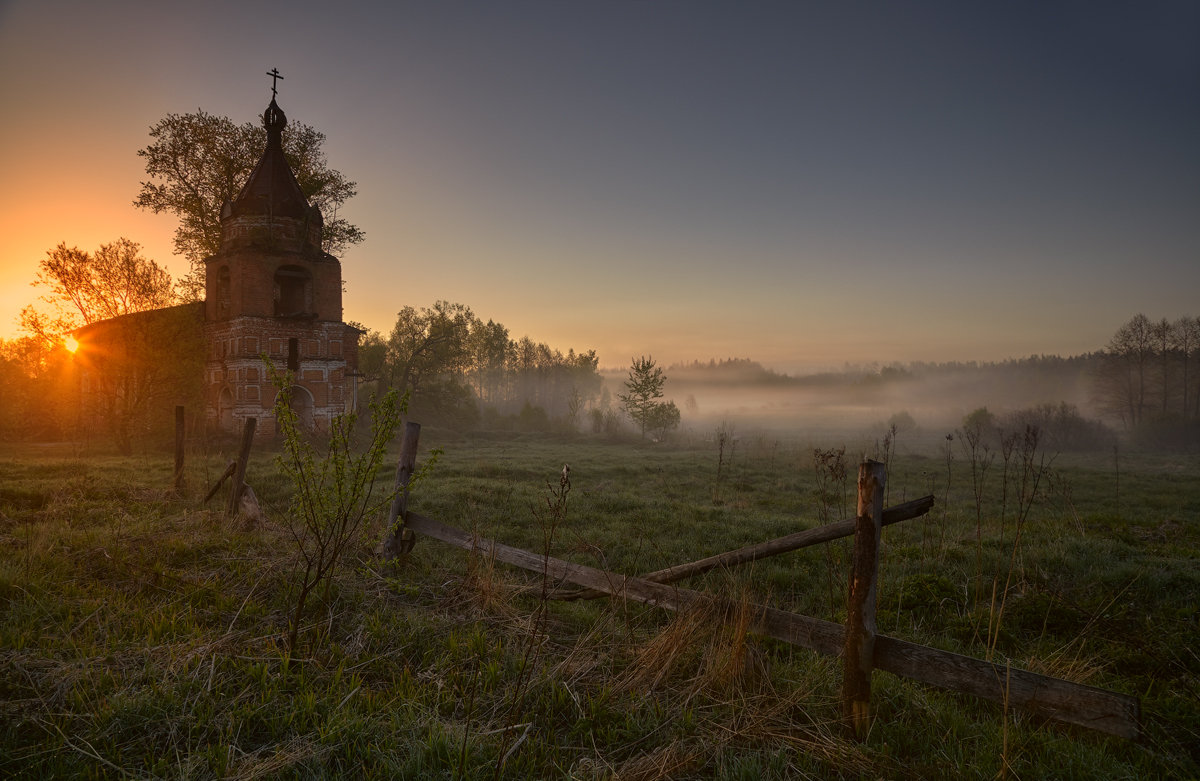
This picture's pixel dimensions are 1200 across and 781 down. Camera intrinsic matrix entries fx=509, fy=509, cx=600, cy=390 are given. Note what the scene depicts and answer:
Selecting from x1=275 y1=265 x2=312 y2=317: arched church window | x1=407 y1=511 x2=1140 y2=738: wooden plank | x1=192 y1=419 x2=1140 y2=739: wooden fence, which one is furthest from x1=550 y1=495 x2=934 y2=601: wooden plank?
x1=275 y1=265 x2=312 y2=317: arched church window

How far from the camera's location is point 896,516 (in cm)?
360

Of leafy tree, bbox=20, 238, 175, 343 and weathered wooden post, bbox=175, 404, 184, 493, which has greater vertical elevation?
leafy tree, bbox=20, 238, 175, 343

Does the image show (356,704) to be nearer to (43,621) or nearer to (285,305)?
(43,621)

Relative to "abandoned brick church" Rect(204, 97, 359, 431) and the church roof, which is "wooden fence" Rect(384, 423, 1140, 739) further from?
the church roof

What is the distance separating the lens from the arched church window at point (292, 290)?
27.6 metres

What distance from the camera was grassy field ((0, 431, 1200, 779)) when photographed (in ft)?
10.6

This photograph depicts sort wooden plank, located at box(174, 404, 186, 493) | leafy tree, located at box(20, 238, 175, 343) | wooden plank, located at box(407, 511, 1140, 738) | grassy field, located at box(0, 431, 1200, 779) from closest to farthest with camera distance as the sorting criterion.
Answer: wooden plank, located at box(407, 511, 1140, 738), grassy field, located at box(0, 431, 1200, 779), wooden plank, located at box(174, 404, 186, 493), leafy tree, located at box(20, 238, 175, 343)

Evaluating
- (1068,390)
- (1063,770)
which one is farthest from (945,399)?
(1063,770)

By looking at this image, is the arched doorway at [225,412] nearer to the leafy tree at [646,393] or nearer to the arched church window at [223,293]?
the arched church window at [223,293]

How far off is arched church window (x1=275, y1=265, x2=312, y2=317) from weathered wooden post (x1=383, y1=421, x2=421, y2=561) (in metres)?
25.4

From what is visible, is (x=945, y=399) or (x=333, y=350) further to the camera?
(x=945, y=399)

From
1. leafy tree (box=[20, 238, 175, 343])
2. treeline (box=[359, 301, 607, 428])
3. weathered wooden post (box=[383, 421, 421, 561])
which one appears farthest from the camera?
treeline (box=[359, 301, 607, 428])

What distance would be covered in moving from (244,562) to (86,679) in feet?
7.38

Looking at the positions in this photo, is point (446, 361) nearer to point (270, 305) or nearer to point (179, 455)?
point (270, 305)
